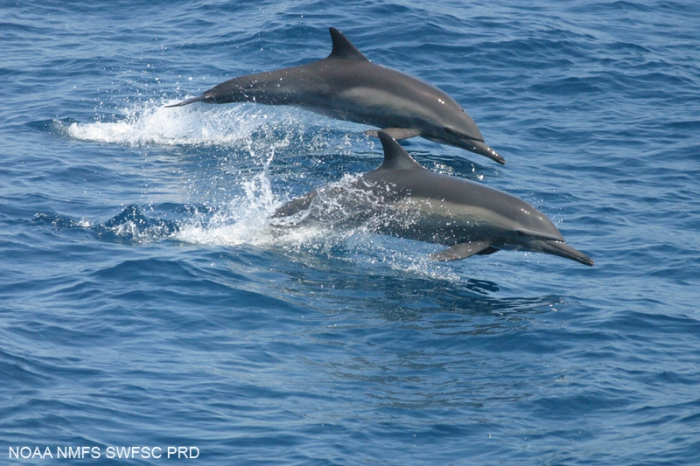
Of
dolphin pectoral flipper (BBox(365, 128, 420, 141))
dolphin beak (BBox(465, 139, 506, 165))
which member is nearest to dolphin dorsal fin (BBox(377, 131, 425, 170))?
dolphin pectoral flipper (BBox(365, 128, 420, 141))

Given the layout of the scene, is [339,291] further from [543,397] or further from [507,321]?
[543,397]

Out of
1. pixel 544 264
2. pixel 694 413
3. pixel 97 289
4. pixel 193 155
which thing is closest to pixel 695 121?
pixel 544 264

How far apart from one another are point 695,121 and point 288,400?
37.7 ft

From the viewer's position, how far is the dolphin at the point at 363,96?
13992 millimetres

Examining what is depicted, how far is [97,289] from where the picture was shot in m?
9.52

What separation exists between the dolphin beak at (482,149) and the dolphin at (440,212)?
Result: 283 centimetres

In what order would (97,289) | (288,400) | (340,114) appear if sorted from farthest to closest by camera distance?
(340,114)
(97,289)
(288,400)

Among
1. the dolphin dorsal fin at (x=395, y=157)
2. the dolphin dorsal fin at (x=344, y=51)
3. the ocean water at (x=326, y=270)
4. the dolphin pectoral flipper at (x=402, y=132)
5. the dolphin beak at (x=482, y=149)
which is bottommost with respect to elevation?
the ocean water at (x=326, y=270)

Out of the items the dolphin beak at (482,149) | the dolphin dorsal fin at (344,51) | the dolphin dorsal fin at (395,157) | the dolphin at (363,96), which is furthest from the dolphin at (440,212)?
the dolphin dorsal fin at (344,51)

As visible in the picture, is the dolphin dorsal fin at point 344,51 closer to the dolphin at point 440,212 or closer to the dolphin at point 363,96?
the dolphin at point 363,96

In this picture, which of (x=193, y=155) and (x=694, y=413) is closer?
(x=694, y=413)

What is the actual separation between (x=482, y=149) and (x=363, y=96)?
74.3 inches

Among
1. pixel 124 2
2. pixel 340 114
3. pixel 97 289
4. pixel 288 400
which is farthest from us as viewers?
pixel 124 2

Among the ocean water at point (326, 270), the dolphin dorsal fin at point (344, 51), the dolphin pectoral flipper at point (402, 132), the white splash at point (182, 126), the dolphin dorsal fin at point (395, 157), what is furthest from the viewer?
the white splash at point (182, 126)
